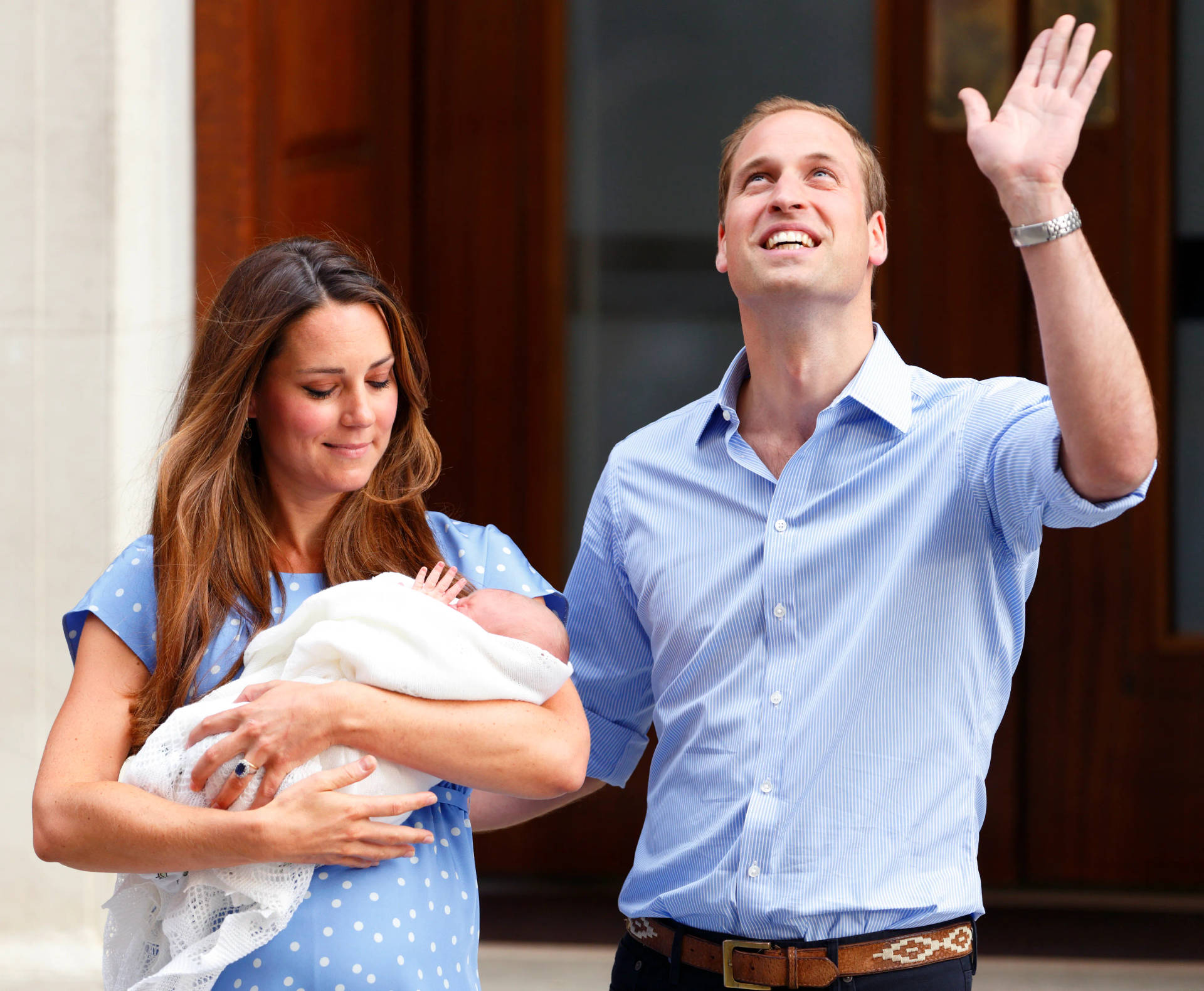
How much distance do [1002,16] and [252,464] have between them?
2.94 m

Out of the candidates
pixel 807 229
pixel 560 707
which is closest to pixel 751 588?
pixel 560 707

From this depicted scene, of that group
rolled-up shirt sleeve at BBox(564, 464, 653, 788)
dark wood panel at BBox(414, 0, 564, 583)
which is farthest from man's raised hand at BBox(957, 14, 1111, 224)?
dark wood panel at BBox(414, 0, 564, 583)

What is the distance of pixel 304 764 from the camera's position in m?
1.45

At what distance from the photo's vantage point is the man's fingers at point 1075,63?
1.52 metres

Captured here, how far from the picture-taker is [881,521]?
1.68 m

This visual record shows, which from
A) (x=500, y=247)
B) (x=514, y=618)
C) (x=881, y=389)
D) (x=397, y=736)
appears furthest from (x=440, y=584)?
(x=500, y=247)

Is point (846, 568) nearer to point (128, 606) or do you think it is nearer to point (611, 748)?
point (611, 748)

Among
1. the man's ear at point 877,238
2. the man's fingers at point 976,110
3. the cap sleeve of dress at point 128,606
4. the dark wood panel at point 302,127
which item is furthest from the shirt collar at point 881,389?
the dark wood panel at point 302,127

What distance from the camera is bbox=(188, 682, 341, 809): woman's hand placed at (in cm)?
143

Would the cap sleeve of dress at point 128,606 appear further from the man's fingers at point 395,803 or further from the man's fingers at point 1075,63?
the man's fingers at point 1075,63

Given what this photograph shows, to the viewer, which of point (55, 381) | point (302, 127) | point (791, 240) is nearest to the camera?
point (791, 240)

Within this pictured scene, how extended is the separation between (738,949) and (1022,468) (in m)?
0.67

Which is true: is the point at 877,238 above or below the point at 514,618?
above

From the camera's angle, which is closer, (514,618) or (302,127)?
(514,618)
